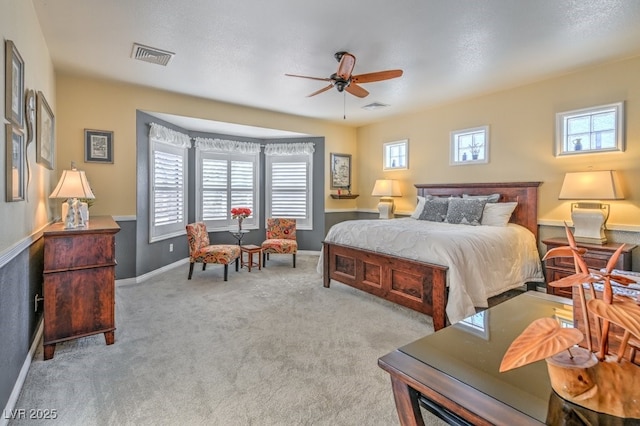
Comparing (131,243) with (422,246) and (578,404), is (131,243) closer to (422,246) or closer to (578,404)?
(422,246)

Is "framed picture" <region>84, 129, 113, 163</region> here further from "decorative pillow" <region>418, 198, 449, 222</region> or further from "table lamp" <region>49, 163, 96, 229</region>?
"decorative pillow" <region>418, 198, 449, 222</region>

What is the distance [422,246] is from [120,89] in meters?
4.30

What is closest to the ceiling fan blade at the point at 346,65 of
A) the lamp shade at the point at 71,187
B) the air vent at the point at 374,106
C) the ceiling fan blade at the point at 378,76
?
the ceiling fan blade at the point at 378,76

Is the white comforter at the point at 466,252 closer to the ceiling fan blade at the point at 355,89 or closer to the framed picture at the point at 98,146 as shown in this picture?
the ceiling fan blade at the point at 355,89

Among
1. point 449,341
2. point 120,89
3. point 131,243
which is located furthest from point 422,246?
point 120,89

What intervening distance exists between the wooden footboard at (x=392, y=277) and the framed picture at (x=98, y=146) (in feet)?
10.2

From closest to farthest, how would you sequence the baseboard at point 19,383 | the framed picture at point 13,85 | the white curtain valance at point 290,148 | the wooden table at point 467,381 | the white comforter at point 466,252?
the wooden table at point 467,381 → the baseboard at point 19,383 → the framed picture at point 13,85 → the white comforter at point 466,252 → the white curtain valance at point 290,148

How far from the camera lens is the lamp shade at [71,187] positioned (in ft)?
9.02

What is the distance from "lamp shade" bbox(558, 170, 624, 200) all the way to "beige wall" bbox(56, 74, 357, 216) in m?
4.88

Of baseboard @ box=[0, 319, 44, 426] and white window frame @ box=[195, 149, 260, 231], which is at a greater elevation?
white window frame @ box=[195, 149, 260, 231]

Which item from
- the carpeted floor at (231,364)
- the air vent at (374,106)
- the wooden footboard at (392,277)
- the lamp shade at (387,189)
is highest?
the air vent at (374,106)

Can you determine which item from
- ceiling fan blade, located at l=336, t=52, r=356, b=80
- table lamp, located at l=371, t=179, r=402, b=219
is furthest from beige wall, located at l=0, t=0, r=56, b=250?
table lamp, located at l=371, t=179, r=402, b=219

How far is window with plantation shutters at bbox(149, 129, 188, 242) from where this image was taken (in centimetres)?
475

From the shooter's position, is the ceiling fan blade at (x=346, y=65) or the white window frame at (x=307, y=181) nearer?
the ceiling fan blade at (x=346, y=65)
